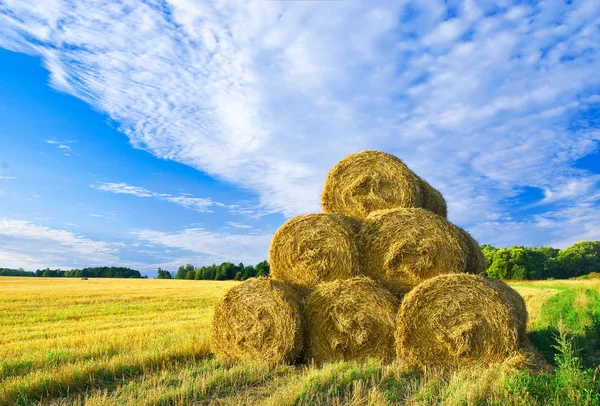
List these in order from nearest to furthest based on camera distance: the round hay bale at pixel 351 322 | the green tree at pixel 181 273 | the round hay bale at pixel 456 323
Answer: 1. the round hay bale at pixel 456 323
2. the round hay bale at pixel 351 322
3. the green tree at pixel 181 273

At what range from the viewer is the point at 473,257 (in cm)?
806

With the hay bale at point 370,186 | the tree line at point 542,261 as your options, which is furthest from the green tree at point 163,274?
the hay bale at point 370,186

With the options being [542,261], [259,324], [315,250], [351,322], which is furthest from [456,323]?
[542,261]

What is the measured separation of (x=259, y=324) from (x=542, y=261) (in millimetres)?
59327

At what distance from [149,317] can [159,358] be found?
7.92m

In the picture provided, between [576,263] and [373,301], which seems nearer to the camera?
[373,301]

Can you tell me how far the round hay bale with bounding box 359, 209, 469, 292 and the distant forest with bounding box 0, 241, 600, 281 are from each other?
32.2 m

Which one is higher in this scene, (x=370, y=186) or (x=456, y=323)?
(x=370, y=186)

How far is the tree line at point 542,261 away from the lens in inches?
1926

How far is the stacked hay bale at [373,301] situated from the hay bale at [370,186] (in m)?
0.60

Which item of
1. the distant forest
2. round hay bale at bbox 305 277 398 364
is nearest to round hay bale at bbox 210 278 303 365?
round hay bale at bbox 305 277 398 364

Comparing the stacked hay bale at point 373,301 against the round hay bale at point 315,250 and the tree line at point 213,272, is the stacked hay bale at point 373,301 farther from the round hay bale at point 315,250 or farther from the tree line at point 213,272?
the tree line at point 213,272

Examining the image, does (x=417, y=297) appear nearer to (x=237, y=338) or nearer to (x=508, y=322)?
(x=508, y=322)

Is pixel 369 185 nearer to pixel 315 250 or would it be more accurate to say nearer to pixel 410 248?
pixel 410 248
